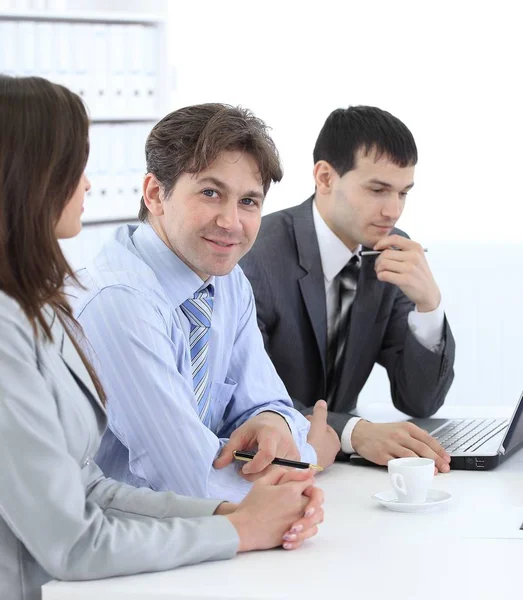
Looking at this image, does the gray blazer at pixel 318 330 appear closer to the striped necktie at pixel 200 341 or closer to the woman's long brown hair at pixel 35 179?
the striped necktie at pixel 200 341

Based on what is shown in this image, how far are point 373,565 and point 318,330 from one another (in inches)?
42.7

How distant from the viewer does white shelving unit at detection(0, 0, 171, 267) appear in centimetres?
381

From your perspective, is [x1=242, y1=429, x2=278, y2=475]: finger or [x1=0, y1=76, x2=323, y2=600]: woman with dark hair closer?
[x1=0, y1=76, x2=323, y2=600]: woman with dark hair

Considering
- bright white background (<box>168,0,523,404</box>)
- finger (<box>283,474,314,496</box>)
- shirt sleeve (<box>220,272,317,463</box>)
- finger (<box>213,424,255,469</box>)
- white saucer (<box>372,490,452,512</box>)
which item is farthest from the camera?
bright white background (<box>168,0,523,404</box>)

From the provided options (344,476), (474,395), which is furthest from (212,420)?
(474,395)

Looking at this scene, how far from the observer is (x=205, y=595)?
1163 mm

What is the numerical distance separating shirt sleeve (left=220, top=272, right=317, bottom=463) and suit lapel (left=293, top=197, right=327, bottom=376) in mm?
352

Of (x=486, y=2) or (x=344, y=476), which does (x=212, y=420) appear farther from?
(x=486, y=2)

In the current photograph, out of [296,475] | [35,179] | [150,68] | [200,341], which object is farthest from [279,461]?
[150,68]

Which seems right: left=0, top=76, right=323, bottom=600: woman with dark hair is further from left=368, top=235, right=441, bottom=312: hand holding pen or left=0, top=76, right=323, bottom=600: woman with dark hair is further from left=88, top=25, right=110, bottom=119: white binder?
left=88, top=25, right=110, bottom=119: white binder

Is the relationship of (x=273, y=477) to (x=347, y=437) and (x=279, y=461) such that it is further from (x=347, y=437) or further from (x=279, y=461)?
(x=347, y=437)

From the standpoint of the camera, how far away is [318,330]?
2.32 meters

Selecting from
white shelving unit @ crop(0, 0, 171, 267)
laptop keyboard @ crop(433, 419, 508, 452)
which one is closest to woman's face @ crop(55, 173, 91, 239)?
laptop keyboard @ crop(433, 419, 508, 452)

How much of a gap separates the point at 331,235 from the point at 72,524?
1.37m
